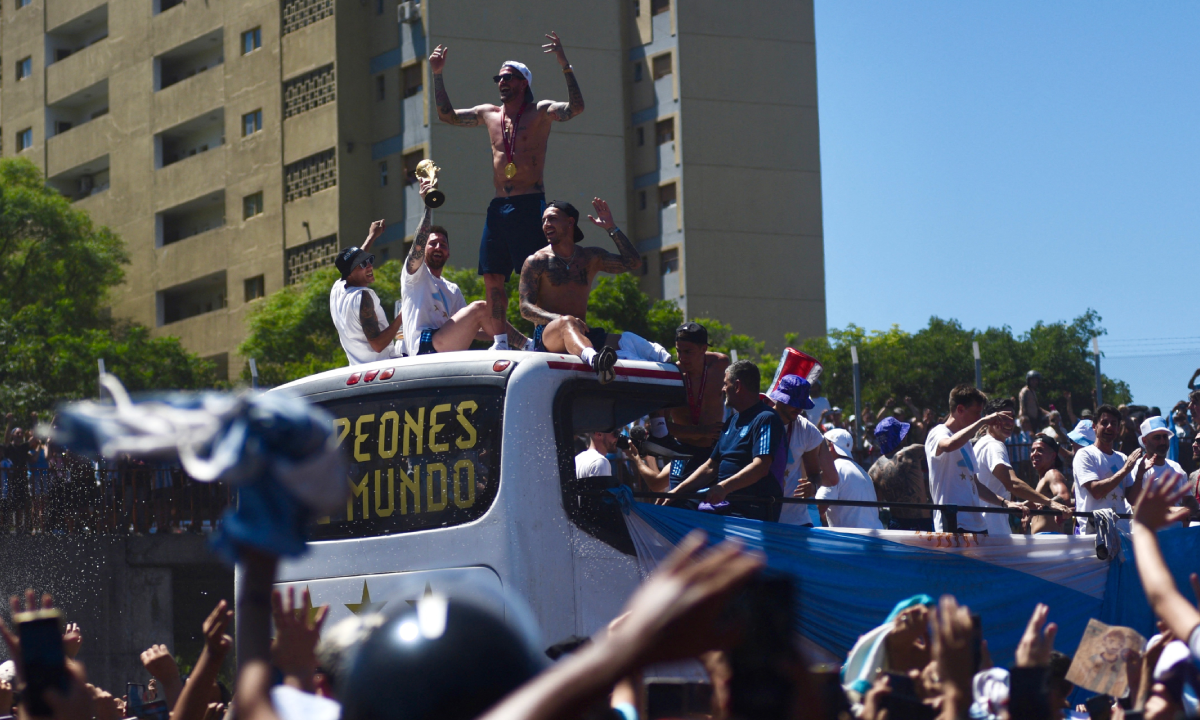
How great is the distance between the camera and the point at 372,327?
10.9 meters

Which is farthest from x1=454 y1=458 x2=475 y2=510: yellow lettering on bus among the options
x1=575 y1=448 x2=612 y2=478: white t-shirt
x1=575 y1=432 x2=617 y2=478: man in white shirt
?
x1=575 y1=448 x2=612 y2=478: white t-shirt

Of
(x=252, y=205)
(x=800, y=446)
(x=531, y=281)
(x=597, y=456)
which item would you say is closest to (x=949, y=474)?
(x=800, y=446)

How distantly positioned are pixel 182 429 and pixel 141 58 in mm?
60850

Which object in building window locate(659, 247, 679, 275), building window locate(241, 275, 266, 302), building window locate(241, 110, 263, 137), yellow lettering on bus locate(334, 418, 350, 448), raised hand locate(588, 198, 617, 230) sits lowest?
yellow lettering on bus locate(334, 418, 350, 448)

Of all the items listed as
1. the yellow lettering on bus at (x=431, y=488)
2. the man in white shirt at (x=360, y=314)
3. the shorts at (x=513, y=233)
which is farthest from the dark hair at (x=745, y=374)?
the man in white shirt at (x=360, y=314)

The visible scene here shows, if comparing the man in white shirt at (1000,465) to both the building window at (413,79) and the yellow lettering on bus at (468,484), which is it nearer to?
the yellow lettering on bus at (468,484)

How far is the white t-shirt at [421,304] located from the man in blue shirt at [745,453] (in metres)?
2.61

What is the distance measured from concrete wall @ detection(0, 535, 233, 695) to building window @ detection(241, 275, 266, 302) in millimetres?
36172

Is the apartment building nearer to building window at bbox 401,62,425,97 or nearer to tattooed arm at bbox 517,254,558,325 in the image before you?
building window at bbox 401,62,425,97

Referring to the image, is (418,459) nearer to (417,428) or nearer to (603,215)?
(417,428)

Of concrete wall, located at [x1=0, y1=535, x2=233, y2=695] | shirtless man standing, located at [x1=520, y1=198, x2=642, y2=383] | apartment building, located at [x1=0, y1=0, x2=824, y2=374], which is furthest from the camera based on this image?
apartment building, located at [x1=0, y1=0, x2=824, y2=374]

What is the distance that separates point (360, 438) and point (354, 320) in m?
2.82

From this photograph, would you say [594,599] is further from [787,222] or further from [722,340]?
[787,222]

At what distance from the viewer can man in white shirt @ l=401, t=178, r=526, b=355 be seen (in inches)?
401
